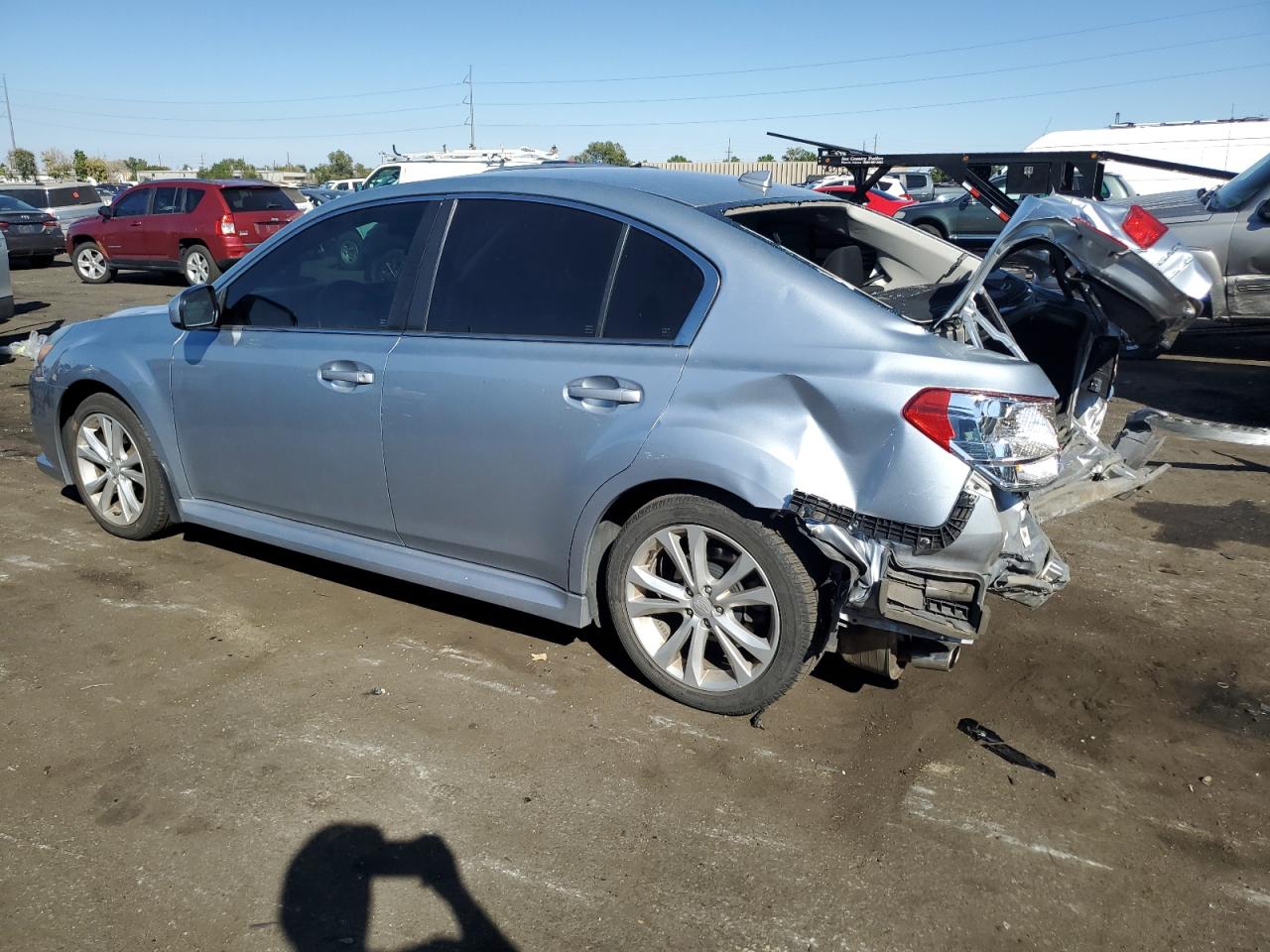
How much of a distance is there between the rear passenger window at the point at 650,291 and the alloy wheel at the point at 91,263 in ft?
55.9

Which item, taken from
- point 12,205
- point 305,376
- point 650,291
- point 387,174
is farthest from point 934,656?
point 387,174

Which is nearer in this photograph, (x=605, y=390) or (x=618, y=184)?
(x=605, y=390)

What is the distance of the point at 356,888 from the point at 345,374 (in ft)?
6.66

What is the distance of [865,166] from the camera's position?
8.85 m

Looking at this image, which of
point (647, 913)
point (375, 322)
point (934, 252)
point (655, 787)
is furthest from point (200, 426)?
point (934, 252)

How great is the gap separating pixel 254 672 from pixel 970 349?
9.38 feet

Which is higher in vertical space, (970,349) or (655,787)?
(970,349)

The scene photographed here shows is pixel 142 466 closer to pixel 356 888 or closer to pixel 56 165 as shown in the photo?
pixel 356 888

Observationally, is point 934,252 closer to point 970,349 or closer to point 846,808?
point 970,349

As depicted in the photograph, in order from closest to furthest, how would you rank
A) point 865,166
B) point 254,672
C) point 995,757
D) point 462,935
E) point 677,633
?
point 462,935
point 995,757
point 677,633
point 254,672
point 865,166

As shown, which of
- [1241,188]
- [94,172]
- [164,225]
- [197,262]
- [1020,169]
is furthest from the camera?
[94,172]

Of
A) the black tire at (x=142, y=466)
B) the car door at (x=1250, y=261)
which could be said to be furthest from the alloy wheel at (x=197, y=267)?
the car door at (x=1250, y=261)

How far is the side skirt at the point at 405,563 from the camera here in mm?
3756

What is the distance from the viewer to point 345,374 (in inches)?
158
